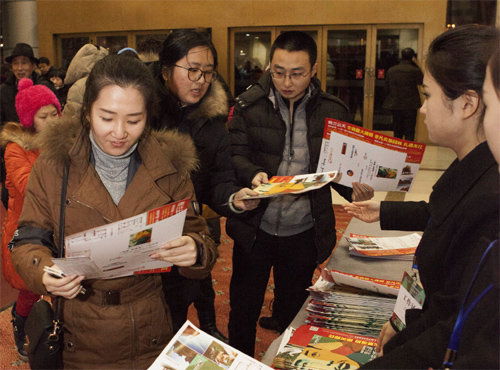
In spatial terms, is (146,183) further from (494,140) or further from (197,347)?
(494,140)

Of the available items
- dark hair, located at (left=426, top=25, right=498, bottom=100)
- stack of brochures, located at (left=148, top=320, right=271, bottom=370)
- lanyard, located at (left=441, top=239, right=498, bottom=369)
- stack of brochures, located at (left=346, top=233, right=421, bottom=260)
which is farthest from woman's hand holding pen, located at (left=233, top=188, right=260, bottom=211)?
lanyard, located at (left=441, top=239, right=498, bottom=369)

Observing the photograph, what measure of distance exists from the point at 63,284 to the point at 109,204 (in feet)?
0.83

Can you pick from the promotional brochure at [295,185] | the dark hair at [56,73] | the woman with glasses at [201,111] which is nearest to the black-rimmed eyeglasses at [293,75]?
the woman with glasses at [201,111]

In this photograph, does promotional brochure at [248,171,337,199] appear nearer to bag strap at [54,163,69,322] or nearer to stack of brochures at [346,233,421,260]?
stack of brochures at [346,233,421,260]

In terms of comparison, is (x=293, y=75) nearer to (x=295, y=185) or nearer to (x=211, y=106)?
(x=211, y=106)

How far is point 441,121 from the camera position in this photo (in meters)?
1.06

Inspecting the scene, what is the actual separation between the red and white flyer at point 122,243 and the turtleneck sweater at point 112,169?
249 millimetres

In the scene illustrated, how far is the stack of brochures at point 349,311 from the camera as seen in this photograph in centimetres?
141

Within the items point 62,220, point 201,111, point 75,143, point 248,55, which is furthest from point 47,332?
point 248,55

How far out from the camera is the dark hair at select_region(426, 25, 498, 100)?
3.25ft

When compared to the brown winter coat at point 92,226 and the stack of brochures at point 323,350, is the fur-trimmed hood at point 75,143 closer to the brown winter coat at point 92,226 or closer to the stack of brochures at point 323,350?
the brown winter coat at point 92,226

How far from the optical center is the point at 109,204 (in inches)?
53.1

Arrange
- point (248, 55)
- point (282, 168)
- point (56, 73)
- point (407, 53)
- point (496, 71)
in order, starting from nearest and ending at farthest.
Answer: point (496, 71), point (282, 168), point (56, 73), point (407, 53), point (248, 55)

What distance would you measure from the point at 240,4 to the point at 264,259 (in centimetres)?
838
